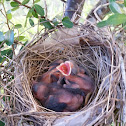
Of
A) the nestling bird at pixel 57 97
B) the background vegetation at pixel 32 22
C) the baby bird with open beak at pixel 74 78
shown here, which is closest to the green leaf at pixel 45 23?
the background vegetation at pixel 32 22

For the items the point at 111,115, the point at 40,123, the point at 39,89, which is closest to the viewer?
the point at 111,115

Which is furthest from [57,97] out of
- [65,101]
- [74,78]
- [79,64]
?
[79,64]

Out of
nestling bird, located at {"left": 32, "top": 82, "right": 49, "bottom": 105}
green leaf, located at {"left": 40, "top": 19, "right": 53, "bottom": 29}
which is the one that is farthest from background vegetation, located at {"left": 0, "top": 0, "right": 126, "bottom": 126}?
nestling bird, located at {"left": 32, "top": 82, "right": 49, "bottom": 105}

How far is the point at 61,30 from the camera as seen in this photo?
124 cm

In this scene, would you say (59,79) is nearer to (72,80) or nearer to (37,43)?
(72,80)

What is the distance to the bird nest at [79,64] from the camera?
0.88 meters

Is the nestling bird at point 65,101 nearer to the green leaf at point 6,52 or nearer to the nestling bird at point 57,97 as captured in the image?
the nestling bird at point 57,97

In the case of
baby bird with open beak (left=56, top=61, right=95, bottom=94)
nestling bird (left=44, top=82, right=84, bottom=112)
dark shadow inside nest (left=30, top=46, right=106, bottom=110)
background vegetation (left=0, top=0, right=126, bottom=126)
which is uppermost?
background vegetation (left=0, top=0, right=126, bottom=126)

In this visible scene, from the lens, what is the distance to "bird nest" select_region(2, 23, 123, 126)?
2.88ft

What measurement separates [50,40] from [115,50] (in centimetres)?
44

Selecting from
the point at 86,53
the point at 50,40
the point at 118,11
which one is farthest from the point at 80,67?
the point at 118,11

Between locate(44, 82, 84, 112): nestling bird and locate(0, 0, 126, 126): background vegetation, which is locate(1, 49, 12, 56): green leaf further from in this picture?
locate(44, 82, 84, 112): nestling bird

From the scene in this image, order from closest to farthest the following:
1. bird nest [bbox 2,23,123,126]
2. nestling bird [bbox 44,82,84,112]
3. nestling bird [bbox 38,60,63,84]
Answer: bird nest [bbox 2,23,123,126] → nestling bird [bbox 44,82,84,112] → nestling bird [bbox 38,60,63,84]

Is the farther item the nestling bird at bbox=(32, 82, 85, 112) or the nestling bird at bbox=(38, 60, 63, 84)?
the nestling bird at bbox=(38, 60, 63, 84)
